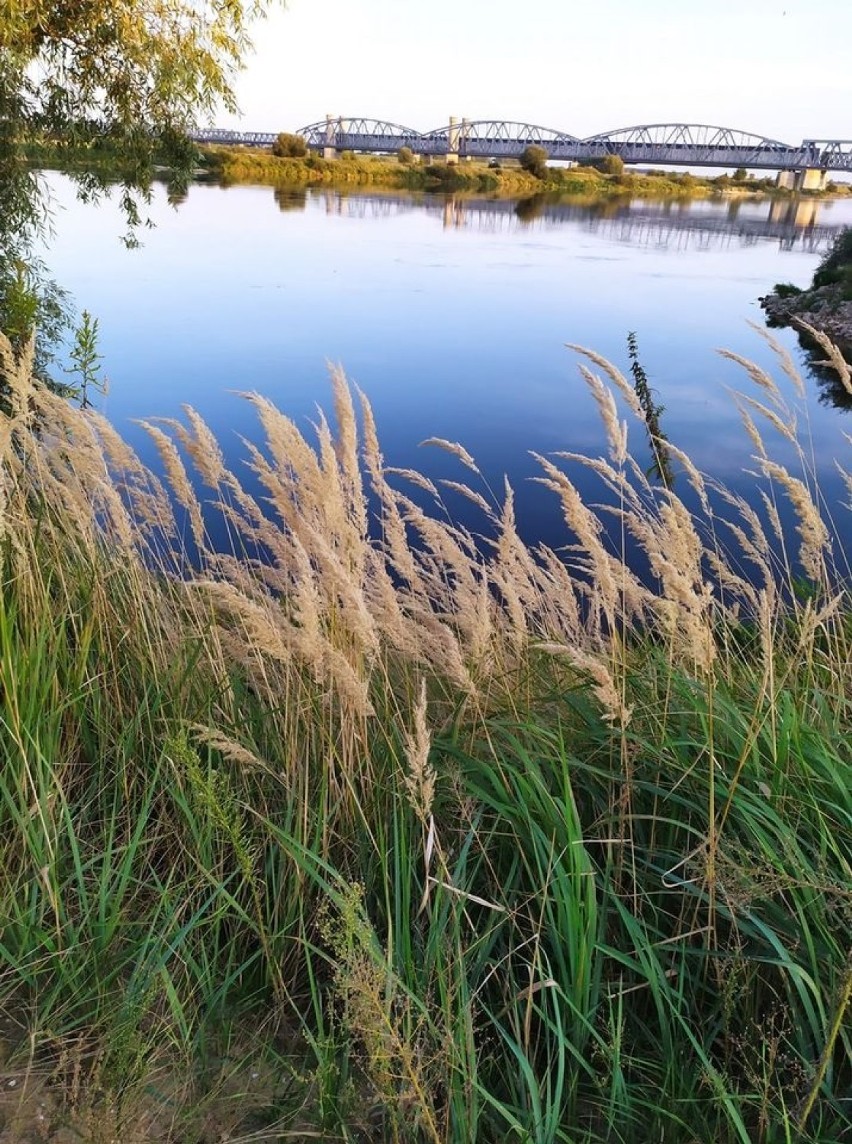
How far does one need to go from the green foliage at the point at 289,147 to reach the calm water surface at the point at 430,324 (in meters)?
35.4

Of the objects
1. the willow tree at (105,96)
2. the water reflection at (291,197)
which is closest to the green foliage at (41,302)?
the willow tree at (105,96)

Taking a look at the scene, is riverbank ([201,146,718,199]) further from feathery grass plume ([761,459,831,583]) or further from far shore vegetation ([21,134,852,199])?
feathery grass plume ([761,459,831,583])

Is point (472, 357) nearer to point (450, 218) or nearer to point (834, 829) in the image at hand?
point (834, 829)

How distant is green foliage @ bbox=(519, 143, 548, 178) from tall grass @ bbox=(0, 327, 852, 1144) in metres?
94.9

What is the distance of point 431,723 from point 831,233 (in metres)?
66.9

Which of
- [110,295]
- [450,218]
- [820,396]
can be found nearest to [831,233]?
[450,218]

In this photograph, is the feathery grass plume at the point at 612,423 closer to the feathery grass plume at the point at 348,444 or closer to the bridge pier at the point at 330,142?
the feathery grass plume at the point at 348,444

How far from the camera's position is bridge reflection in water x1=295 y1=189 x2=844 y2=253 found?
49438 millimetres

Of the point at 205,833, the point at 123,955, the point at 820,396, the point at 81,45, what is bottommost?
the point at 820,396

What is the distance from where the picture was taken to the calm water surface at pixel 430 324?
591 inches

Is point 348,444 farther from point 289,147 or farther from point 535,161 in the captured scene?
point 535,161

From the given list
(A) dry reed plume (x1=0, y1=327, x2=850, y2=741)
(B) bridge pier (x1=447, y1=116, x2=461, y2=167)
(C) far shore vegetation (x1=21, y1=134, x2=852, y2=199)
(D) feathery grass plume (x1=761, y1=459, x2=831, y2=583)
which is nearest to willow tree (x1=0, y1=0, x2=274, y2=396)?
(A) dry reed plume (x1=0, y1=327, x2=850, y2=741)

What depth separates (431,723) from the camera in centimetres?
285

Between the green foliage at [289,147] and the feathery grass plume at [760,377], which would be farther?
the green foliage at [289,147]
